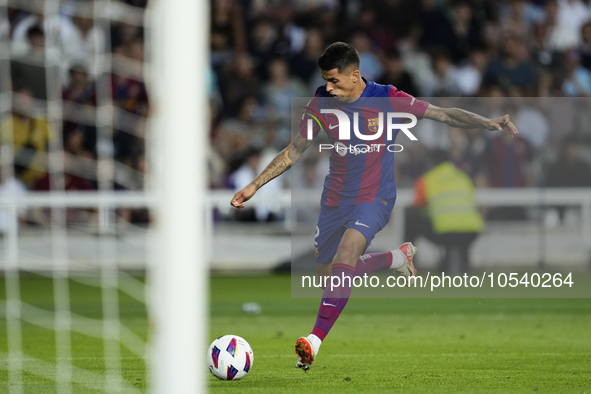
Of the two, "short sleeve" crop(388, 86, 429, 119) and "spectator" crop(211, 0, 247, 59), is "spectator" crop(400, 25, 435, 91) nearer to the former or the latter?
"spectator" crop(211, 0, 247, 59)

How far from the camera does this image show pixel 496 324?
847 centimetres

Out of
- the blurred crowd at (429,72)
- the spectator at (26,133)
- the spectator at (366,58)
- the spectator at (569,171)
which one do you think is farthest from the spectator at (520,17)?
the spectator at (26,133)

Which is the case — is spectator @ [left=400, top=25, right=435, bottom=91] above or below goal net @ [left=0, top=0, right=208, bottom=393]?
above

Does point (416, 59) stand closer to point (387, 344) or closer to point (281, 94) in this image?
point (281, 94)

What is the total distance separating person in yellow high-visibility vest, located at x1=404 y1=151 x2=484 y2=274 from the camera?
37.3 feet

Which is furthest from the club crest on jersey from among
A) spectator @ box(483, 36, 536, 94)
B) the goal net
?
spectator @ box(483, 36, 536, 94)

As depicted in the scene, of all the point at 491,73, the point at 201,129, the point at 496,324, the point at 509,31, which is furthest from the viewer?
the point at 509,31

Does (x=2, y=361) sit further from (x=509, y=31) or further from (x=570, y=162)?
(x=509, y=31)

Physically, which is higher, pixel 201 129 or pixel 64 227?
pixel 64 227

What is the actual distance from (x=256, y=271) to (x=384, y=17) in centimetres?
492

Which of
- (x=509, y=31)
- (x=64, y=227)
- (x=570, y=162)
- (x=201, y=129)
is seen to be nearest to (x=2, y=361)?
(x=201, y=129)

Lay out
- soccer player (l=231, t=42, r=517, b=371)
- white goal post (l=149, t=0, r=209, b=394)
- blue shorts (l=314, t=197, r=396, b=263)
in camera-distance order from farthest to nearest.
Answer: blue shorts (l=314, t=197, r=396, b=263) → soccer player (l=231, t=42, r=517, b=371) → white goal post (l=149, t=0, r=209, b=394)

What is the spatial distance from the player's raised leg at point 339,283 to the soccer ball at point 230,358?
348 millimetres

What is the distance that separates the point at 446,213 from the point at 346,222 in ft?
17.3
